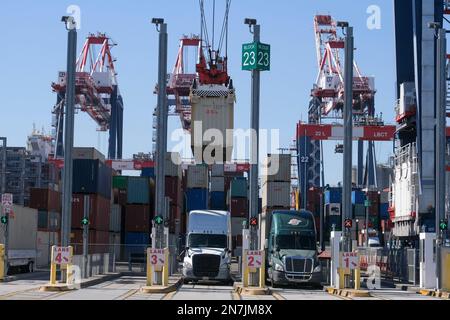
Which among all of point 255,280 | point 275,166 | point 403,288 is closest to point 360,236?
point 275,166

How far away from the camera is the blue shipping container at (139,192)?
5450 cm

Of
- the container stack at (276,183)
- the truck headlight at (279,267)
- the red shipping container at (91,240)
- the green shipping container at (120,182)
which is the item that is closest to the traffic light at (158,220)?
the truck headlight at (279,267)

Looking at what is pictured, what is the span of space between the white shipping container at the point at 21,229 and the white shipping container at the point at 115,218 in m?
8.87

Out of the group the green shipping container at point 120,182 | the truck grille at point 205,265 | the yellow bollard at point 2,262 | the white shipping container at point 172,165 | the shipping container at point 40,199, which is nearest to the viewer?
the yellow bollard at point 2,262

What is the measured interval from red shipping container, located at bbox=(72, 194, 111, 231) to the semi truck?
9.52 meters

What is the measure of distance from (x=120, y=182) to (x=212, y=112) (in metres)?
17.5

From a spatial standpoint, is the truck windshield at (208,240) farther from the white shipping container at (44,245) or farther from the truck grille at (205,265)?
the white shipping container at (44,245)

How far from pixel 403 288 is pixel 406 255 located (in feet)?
18.5

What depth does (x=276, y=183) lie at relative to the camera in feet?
167

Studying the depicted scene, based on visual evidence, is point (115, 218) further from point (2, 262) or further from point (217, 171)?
point (2, 262)

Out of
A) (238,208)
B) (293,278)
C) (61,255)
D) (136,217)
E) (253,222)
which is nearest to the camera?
(61,255)

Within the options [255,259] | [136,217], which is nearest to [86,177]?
[136,217]

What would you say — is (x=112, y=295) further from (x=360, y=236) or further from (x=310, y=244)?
(x=360, y=236)

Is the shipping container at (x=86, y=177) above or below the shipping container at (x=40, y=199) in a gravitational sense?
above
